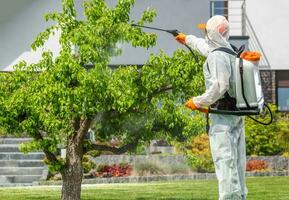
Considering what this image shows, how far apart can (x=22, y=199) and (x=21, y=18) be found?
44.8 feet

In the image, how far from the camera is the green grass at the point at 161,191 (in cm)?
1580

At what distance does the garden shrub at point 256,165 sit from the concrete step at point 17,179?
6.10 meters

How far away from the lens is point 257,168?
2319 cm

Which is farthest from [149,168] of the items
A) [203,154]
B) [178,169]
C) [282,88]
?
[282,88]

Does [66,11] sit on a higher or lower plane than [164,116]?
higher

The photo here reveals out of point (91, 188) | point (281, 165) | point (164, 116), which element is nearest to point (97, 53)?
point (164, 116)

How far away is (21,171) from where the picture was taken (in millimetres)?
22062

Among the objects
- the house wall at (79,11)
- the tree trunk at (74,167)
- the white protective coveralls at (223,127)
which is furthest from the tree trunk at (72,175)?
the house wall at (79,11)

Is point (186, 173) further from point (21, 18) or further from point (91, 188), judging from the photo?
point (21, 18)

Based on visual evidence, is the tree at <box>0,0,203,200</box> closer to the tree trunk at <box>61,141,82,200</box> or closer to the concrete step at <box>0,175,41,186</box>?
the tree trunk at <box>61,141,82,200</box>

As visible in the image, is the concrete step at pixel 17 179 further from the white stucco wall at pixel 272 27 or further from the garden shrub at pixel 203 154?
the white stucco wall at pixel 272 27

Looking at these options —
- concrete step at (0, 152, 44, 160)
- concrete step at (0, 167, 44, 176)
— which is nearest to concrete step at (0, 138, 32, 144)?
concrete step at (0, 152, 44, 160)

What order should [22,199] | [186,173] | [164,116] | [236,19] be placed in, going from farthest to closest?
[236,19] < [186,173] < [22,199] < [164,116]

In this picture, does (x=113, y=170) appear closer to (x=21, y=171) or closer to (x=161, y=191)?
(x=21, y=171)
